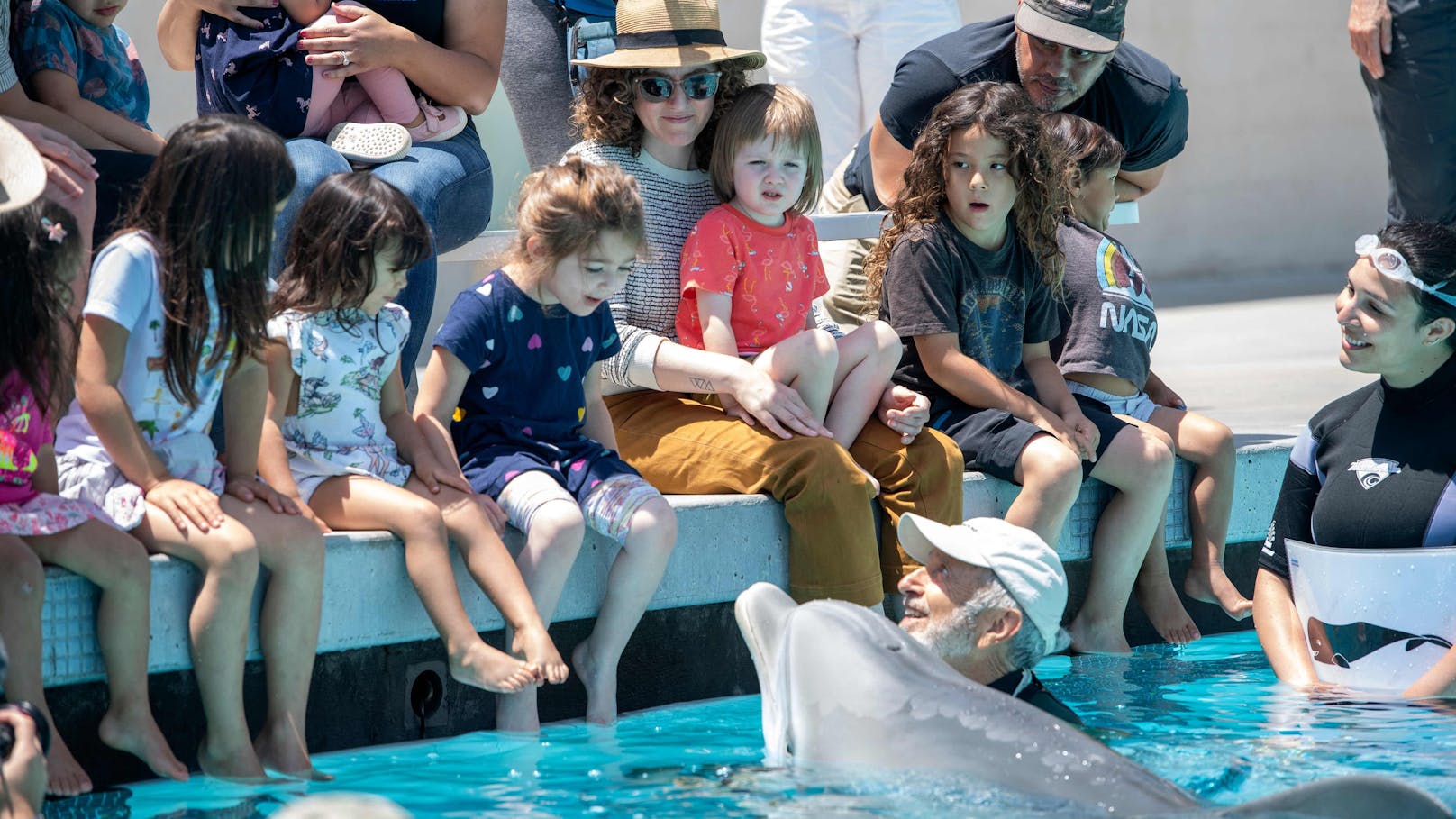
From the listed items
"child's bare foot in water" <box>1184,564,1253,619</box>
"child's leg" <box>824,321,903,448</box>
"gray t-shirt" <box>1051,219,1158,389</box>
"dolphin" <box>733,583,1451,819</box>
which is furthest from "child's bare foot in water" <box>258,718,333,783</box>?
"child's bare foot in water" <box>1184,564,1253,619</box>

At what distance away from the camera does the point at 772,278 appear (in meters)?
5.97

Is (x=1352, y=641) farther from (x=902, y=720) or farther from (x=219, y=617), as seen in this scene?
(x=219, y=617)

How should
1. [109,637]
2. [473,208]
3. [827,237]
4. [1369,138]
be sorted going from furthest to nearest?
[1369,138] → [827,237] → [473,208] → [109,637]

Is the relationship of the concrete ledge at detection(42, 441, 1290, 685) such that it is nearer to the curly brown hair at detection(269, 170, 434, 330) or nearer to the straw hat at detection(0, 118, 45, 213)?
the curly brown hair at detection(269, 170, 434, 330)

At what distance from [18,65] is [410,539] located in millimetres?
1946

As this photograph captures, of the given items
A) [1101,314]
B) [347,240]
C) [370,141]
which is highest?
[370,141]

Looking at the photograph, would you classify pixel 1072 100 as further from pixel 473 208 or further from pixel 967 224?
pixel 473 208

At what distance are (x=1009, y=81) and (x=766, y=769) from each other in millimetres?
3588

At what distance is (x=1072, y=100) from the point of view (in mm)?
6961

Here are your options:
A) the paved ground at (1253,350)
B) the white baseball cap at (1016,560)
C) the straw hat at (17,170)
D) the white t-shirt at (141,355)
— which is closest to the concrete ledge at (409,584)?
the white t-shirt at (141,355)

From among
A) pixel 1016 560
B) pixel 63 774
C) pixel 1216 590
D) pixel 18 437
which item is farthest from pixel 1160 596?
pixel 18 437

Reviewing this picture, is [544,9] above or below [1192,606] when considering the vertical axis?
above

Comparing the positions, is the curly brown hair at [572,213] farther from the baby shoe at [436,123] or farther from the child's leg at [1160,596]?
the child's leg at [1160,596]

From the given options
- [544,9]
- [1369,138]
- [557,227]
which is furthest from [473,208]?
[1369,138]
